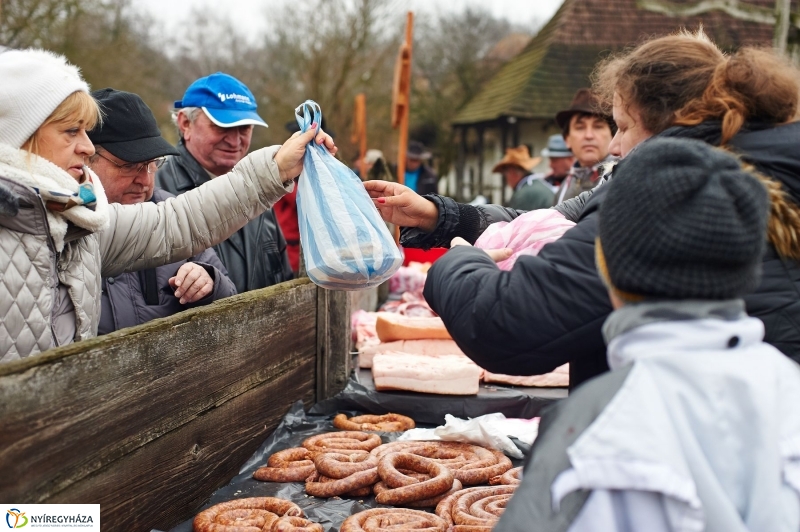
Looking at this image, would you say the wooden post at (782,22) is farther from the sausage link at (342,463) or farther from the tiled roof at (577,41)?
the tiled roof at (577,41)

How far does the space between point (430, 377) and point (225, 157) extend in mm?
1967

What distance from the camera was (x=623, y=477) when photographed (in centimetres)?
139

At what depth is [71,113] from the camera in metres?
2.66

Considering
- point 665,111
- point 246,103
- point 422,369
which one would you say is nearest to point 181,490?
point 422,369

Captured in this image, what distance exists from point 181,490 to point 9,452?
991 mm

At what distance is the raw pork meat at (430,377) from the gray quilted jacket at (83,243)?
1485 millimetres

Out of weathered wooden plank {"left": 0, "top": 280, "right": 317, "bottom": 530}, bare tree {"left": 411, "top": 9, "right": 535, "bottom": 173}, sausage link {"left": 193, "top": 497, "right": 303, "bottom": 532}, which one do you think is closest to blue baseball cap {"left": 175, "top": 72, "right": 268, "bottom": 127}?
weathered wooden plank {"left": 0, "top": 280, "right": 317, "bottom": 530}

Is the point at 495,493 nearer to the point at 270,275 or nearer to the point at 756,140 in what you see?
the point at 756,140

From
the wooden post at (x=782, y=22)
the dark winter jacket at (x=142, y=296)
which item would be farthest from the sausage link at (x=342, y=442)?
the wooden post at (x=782, y=22)

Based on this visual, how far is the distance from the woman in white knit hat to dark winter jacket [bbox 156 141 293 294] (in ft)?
5.21

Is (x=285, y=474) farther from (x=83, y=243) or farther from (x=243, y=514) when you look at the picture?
(x=83, y=243)

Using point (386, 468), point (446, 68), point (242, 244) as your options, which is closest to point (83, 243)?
point (386, 468)

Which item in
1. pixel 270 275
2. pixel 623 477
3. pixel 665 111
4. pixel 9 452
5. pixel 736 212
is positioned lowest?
pixel 270 275

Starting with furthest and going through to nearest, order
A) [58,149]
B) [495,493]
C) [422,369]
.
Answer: [422,369] < [495,493] < [58,149]
